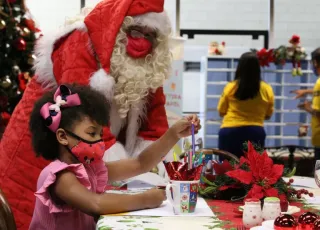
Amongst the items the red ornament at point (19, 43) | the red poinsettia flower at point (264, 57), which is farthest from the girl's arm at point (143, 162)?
the red poinsettia flower at point (264, 57)

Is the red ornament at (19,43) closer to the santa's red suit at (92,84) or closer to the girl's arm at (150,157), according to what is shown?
the santa's red suit at (92,84)

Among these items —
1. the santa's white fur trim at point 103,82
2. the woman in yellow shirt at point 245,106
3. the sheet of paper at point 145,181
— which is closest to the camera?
the sheet of paper at point 145,181

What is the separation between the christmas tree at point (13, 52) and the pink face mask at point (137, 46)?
2.08 meters

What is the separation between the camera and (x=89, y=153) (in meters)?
1.66

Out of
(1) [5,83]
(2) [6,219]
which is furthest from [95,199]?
(1) [5,83]

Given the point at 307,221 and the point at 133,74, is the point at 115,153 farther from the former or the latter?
the point at 307,221

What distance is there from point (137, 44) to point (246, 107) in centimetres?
252

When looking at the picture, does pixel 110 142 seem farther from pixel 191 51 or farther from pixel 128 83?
pixel 191 51

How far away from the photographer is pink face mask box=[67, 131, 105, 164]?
65.0 inches

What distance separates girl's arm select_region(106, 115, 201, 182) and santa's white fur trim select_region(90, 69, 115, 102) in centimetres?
34

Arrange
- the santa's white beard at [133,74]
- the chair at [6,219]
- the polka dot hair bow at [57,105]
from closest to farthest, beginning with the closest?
1. the chair at [6,219]
2. the polka dot hair bow at [57,105]
3. the santa's white beard at [133,74]

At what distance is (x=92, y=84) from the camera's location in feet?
7.28

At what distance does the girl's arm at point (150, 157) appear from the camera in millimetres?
1957

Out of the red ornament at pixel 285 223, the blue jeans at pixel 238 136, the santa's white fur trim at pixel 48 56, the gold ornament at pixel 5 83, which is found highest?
the santa's white fur trim at pixel 48 56
